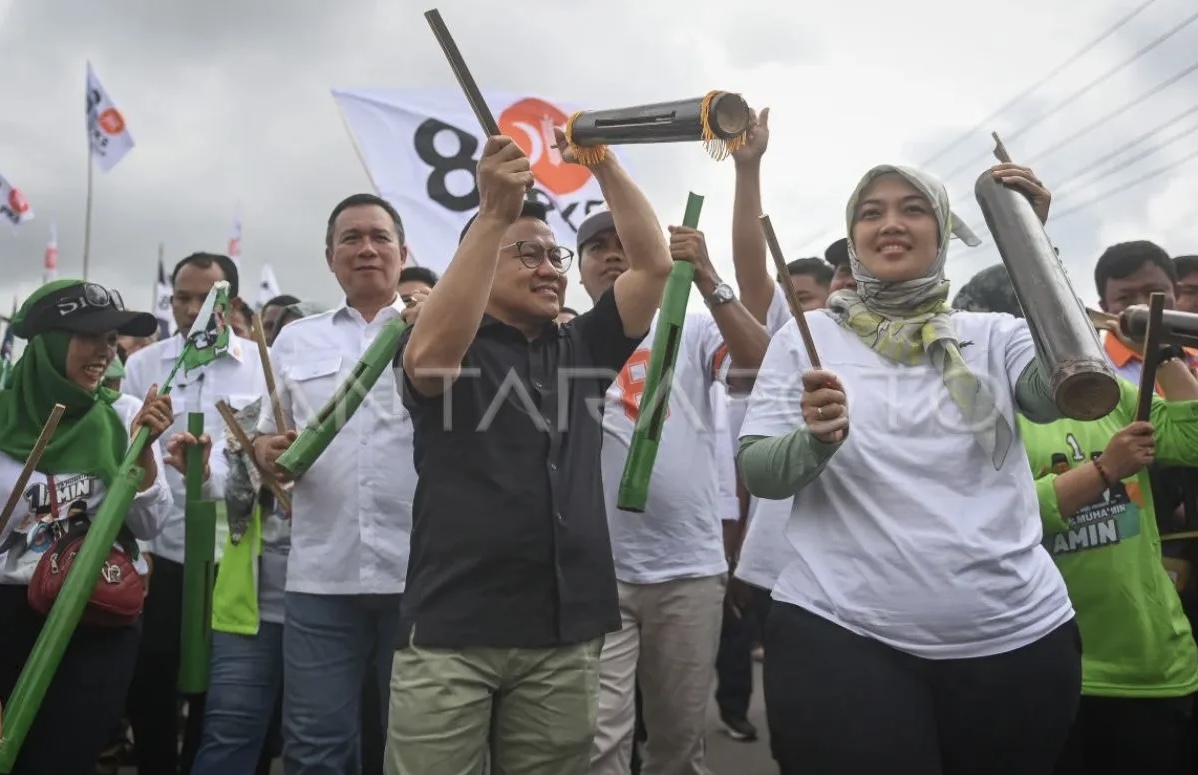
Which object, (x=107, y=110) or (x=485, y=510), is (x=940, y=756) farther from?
(x=107, y=110)

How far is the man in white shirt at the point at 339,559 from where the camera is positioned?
3.17 m

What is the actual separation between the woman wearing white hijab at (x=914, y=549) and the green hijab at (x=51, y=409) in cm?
217

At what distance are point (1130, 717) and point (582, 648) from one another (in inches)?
63.7

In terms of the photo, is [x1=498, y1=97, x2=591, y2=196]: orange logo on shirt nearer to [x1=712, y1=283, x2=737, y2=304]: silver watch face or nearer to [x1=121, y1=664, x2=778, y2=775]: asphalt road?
[x1=712, y1=283, x2=737, y2=304]: silver watch face

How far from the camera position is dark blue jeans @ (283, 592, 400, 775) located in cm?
314

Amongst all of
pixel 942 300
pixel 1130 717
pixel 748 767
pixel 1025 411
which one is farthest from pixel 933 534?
pixel 748 767

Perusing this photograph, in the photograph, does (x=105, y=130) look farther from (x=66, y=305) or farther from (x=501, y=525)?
(x=501, y=525)

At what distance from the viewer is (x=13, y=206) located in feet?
31.7

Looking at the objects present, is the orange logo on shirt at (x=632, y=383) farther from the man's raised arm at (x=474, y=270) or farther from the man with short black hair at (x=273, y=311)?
the man with short black hair at (x=273, y=311)

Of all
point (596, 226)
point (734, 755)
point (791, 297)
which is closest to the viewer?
point (791, 297)

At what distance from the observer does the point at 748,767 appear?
4859 millimetres

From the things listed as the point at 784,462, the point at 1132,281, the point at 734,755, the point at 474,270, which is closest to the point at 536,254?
the point at 474,270

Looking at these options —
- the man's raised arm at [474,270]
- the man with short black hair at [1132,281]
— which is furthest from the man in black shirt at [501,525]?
the man with short black hair at [1132,281]

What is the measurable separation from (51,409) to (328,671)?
123 centimetres
